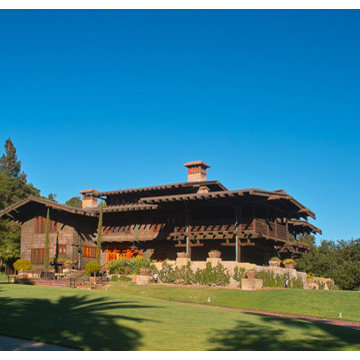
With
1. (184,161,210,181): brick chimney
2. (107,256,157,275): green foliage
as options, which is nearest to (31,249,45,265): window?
(107,256,157,275): green foliage

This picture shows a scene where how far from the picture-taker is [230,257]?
38.2 meters

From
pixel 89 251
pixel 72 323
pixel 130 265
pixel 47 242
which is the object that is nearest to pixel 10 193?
pixel 89 251

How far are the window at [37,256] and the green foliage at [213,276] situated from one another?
1839cm

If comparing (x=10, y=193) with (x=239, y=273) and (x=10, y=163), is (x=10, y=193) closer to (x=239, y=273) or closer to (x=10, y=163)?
(x=10, y=163)

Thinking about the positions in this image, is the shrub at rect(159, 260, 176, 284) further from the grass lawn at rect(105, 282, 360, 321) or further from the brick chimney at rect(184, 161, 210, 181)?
the brick chimney at rect(184, 161, 210, 181)

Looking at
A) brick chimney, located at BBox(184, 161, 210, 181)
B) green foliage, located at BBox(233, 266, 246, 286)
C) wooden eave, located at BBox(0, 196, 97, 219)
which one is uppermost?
brick chimney, located at BBox(184, 161, 210, 181)

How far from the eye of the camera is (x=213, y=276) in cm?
3025

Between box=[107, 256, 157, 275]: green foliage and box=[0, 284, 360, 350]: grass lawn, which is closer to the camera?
box=[0, 284, 360, 350]: grass lawn

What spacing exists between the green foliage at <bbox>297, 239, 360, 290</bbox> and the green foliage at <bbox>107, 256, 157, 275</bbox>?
20.1 metres

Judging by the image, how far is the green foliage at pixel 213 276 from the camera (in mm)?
29891

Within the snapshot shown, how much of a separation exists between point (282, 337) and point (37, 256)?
35.3 metres

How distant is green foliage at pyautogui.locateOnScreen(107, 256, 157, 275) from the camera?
1347 inches
